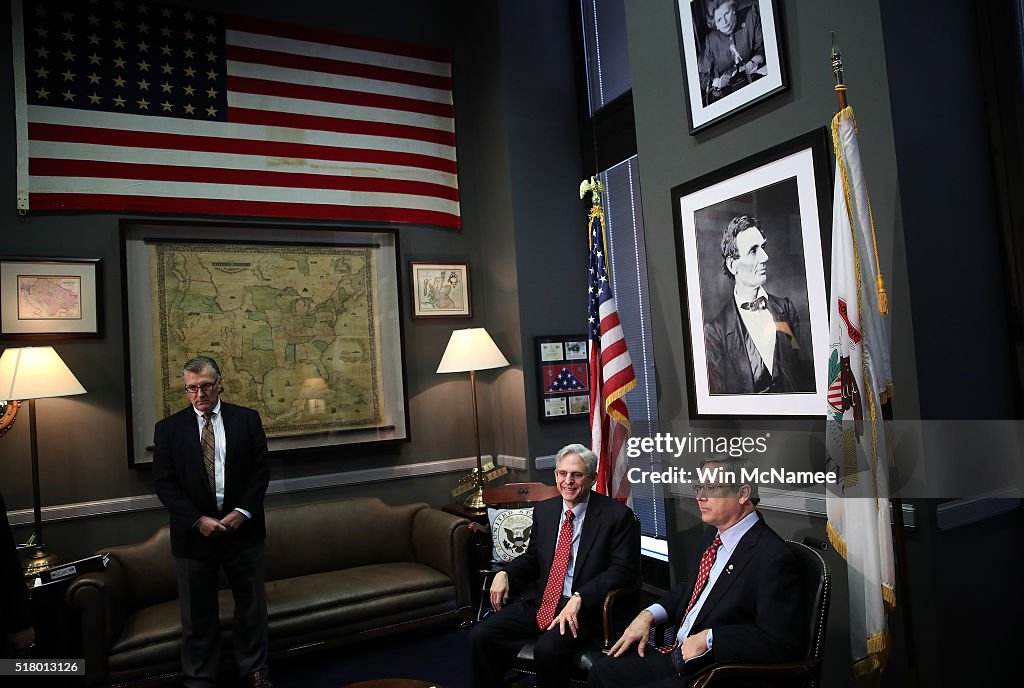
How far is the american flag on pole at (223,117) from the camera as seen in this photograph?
453 cm

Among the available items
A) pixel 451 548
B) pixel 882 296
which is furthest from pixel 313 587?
pixel 882 296

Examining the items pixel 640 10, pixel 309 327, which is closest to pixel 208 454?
pixel 309 327

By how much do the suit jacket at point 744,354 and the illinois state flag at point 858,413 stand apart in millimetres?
351

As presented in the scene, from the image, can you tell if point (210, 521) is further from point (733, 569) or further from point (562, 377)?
point (562, 377)

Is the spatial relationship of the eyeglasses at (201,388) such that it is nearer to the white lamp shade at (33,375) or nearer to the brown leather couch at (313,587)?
the white lamp shade at (33,375)

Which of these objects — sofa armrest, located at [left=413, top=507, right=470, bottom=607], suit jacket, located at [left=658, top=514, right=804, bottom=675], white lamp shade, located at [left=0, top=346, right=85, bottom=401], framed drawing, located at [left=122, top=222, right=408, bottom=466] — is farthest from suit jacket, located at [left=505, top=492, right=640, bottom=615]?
white lamp shade, located at [left=0, top=346, right=85, bottom=401]

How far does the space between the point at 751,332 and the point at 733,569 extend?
3.81 ft

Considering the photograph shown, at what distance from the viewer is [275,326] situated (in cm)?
501

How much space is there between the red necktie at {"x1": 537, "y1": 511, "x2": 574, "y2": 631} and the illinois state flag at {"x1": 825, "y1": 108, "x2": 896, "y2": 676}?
104 cm

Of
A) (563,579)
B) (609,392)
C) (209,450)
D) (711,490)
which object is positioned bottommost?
(563,579)

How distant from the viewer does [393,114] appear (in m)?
5.54

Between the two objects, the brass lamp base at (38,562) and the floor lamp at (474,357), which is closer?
the brass lamp base at (38,562)

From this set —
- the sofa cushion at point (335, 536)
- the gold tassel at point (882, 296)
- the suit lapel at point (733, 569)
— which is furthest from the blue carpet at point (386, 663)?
the gold tassel at point (882, 296)

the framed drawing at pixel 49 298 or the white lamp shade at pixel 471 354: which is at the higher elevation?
the framed drawing at pixel 49 298
